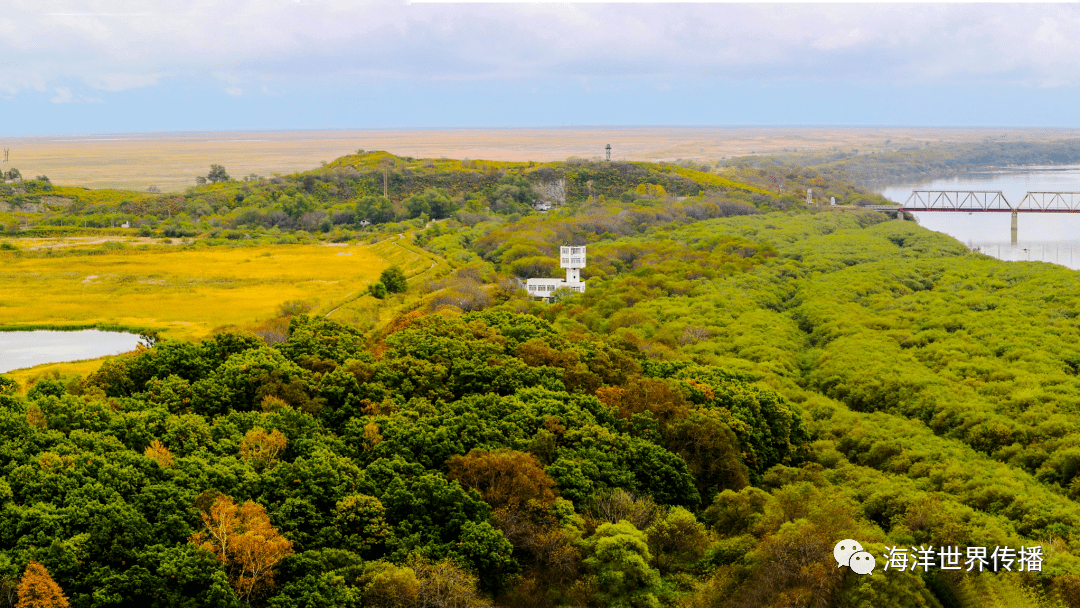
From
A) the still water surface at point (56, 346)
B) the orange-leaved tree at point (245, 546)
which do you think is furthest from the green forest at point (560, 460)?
the still water surface at point (56, 346)

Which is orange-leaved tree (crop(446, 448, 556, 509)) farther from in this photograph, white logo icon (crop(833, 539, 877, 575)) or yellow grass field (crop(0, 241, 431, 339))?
yellow grass field (crop(0, 241, 431, 339))

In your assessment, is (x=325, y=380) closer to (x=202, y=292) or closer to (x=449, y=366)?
A: (x=449, y=366)

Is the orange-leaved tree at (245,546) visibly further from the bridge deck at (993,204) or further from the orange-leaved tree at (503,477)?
the bridge deck at (993,204)

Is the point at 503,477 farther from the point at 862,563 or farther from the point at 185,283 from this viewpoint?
the point at 185,283

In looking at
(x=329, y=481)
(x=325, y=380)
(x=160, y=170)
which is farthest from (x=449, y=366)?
(x=160, y=170)

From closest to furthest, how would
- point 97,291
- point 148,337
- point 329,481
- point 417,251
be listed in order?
point 329,481 → point 148,337 → point 97,291 → point 417,251

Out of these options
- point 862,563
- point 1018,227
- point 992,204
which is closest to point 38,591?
point 862,563

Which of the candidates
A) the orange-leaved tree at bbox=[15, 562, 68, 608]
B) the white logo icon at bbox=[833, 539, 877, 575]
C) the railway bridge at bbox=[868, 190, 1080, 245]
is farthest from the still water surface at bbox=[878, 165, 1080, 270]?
the orange-leaved tree at bbox=[15, 562, 68, 608]
